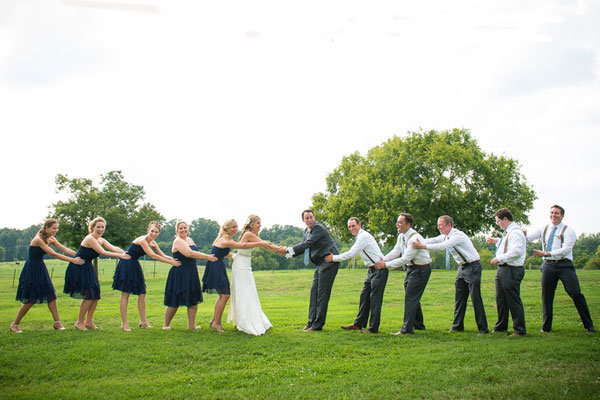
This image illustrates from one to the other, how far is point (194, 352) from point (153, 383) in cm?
170

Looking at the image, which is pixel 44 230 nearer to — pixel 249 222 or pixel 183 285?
pixel 183 285

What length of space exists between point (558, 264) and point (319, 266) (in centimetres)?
559

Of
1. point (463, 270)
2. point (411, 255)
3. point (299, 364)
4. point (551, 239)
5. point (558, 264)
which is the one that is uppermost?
point (551, 239)

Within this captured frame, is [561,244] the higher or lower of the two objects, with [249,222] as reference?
lower

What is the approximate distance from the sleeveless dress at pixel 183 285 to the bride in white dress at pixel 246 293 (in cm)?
94

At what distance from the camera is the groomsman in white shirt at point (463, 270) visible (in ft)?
32.5

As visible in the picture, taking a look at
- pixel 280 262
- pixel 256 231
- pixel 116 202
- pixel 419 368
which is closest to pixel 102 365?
pixel 256 231

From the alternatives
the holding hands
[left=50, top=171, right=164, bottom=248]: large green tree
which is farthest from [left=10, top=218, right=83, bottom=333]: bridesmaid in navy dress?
[left=50, top=171, right=164, bottom=248]: large green tree

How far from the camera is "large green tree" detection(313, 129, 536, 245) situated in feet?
129

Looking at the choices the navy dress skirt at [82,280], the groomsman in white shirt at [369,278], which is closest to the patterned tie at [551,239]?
the groomsman in white shirt at [369,278]

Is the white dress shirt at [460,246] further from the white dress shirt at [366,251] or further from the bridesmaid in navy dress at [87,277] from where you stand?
the bridesmaid in navy dress at [87,277]

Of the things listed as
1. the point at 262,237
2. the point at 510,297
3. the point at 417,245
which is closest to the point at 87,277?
the point at 417,245

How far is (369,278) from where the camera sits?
10727 millimetres

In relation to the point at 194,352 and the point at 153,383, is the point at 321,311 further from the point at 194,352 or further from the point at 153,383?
the point at 153,383
